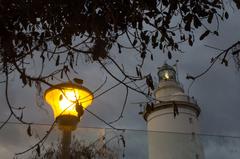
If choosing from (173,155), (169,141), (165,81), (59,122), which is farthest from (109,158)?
(165,81)

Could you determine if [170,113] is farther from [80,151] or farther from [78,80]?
[78,80]

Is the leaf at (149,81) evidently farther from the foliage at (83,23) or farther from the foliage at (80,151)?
the foliage at (80,151)

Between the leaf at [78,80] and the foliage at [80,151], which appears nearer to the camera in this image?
the leaf at [78,80]

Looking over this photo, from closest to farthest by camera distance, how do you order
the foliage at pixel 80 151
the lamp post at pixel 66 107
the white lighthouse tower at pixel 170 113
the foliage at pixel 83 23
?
the foliage at pixel 83 23 → the lamp post at pixel 66 107 → the foliage at pixel 80 151 → the white lighthouse tower at pixel 170 113

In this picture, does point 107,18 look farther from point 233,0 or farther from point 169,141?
point 169,141

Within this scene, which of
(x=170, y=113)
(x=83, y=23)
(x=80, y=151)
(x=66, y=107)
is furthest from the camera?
(x=170, y=113)

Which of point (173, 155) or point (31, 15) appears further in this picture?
point (173, 155)

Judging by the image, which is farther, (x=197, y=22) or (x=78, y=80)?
(x=78, y=80)

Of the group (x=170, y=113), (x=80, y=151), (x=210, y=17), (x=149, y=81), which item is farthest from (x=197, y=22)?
(x=170, y=113)

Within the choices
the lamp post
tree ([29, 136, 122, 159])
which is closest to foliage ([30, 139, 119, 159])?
tree ([29, 136, 122, 159])

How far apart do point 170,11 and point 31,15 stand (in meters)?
0.82

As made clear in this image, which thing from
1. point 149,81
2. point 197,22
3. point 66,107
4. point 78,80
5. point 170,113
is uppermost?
point 170,113

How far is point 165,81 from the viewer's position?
24.4 metres

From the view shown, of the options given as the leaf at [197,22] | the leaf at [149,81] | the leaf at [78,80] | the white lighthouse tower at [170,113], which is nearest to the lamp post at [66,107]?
the leaf at [78,80]
